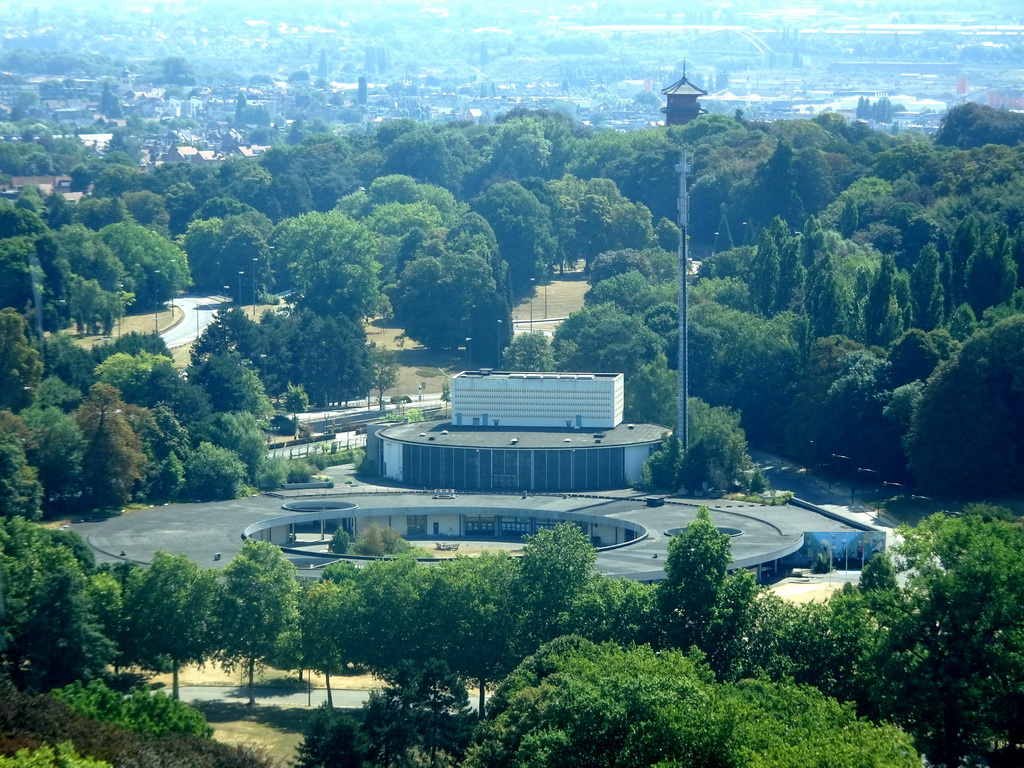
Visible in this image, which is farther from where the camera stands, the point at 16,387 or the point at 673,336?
the point at 673,336

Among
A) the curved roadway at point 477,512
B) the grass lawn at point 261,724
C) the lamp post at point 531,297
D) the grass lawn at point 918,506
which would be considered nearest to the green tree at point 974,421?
the grass lawn at point 918,506

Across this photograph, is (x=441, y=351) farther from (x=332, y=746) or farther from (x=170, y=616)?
(x=332, y=746)

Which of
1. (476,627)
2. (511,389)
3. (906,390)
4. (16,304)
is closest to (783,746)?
(476,627)

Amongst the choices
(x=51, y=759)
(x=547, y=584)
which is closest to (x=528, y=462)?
(x=547, y=584)

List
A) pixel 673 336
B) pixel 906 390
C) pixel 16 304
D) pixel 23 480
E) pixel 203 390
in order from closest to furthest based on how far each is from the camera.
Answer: pixel 23 480 < pixel 906 390 < pixel 203 390 < pixel 673 336 < pixel 16 304

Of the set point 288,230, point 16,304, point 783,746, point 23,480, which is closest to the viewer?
point 783,746

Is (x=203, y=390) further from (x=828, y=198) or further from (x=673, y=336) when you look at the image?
(x=828, y=198)
